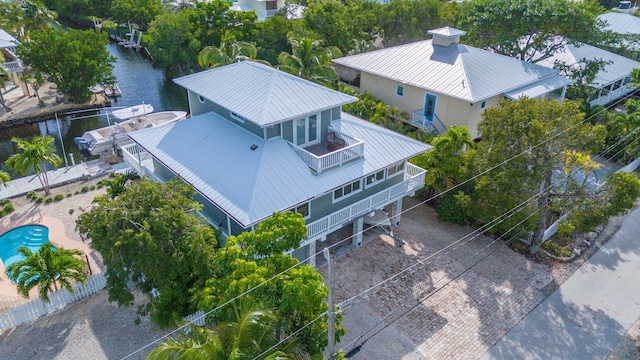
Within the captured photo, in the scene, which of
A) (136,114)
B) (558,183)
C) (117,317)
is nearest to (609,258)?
(558,183)

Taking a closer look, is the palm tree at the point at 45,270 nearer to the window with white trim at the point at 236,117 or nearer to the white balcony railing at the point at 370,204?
the window with white trim at the point at 236,117

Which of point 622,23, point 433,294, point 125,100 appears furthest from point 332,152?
point 622,23

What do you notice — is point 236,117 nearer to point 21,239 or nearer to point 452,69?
point 21,239

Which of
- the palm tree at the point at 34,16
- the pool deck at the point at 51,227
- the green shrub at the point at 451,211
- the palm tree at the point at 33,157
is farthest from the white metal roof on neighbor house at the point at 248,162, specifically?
the palm tree at the point at 34,16

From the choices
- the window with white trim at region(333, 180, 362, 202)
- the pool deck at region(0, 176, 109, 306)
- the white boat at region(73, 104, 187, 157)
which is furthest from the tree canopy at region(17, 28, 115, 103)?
the window with white trim at region(333, 180, 362, 202)

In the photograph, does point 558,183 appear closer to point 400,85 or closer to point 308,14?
point 400,85

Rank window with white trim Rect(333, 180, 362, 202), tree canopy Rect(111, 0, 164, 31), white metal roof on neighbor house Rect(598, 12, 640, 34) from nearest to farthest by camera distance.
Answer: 1. window with white trim Rect(333, 180, 362, 202)
2. white metal roof on neighbor house Rect(598, 12, 640, 34)
3. tree canopy Rect(111, 0, 164, 31)

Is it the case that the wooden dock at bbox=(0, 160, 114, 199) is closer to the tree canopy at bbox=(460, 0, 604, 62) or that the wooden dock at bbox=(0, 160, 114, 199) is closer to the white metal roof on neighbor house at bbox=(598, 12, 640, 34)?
the tree canopy at bbox=(460, 0, 604, 62)
